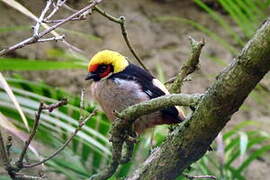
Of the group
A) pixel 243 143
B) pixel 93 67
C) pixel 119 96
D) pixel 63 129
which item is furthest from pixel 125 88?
pixel 243 143

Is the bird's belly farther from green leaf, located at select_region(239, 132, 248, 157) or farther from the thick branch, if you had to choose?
the thick branch

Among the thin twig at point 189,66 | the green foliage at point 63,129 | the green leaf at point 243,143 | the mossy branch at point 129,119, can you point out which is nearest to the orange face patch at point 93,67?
the green foliage at point 63,129

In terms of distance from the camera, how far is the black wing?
2.18 metres

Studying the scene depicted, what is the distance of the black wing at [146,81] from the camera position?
2.18 meters

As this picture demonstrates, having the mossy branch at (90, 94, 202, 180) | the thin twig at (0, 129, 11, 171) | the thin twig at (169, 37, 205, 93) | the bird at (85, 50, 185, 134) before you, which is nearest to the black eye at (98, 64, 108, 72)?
the bird at (85, 50, 185, 134)

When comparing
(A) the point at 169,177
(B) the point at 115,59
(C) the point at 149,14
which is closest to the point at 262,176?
(C) the point at 149,14

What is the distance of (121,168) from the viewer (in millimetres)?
2551

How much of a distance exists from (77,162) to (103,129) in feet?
0.52

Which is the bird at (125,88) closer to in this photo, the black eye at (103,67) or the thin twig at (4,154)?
A: the black eye at (103,67)

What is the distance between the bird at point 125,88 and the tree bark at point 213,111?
20.1 inches

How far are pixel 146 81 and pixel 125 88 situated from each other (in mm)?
70

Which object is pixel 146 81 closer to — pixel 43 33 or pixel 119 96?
pixel 119 96

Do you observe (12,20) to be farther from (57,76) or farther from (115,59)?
(115,59)

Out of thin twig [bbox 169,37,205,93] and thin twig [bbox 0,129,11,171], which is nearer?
thin twig [bbox 0,129,11,171]
